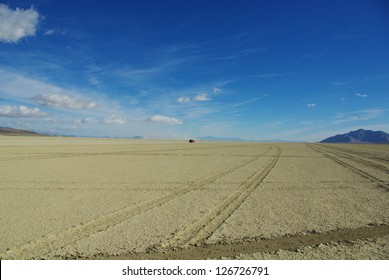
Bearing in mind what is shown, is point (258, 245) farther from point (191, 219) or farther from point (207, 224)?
point (191, 219)

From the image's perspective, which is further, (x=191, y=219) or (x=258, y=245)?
(x=191, y=219)

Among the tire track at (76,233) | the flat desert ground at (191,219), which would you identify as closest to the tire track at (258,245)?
the flat desert ground at (191,219)

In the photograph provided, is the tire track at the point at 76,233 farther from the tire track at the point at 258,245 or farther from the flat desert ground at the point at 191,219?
the tire track at the point at 258,245

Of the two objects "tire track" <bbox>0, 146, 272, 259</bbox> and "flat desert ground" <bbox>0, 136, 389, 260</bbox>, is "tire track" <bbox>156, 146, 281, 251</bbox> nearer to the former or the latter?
"flat desert ground" <bbox>0, 136, 389, 260</bbox>

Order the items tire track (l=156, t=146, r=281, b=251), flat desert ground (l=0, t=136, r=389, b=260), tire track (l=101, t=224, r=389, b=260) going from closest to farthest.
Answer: tire track (l=101, t=224, r=389, b=260)
flat desert ground (l=0, t=136, r=389, b=260)
tire track (l=156, t=146, r=281, b=251)

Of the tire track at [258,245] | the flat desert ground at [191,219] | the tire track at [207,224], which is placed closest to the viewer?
the tire track at [258,245]

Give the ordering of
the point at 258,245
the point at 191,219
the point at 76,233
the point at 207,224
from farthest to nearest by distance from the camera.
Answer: the point at 191,219, the point at 207,224, the point at 76,233, the point at 258,245

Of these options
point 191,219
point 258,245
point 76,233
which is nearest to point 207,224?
point 191,219

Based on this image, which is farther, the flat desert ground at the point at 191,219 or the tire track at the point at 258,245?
the flat desert ground at the point at 191,219

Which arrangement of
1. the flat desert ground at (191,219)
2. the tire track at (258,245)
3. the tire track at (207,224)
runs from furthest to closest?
the tire track at (207,224), the flat desert ground at (191,219), the tire track at (258,245)

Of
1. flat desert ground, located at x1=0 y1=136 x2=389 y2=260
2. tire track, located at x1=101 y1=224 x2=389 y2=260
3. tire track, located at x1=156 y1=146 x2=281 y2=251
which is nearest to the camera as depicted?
tire track, located at x1=101 y1=224 x2=389 y2=260

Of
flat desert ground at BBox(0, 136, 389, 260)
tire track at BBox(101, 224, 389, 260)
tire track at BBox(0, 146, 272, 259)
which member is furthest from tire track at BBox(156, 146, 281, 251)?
tire track at BBox(0, 146, 272, 259)

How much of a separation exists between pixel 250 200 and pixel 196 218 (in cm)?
211
